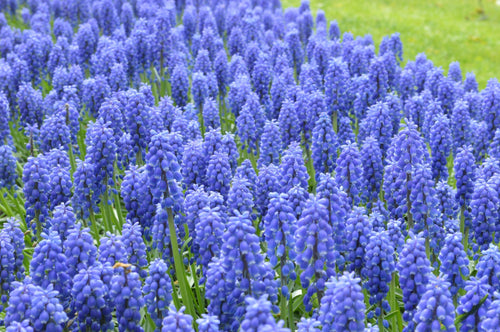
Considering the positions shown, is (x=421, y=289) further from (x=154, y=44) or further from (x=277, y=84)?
(x=154, y=44)

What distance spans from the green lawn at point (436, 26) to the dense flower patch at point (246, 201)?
29.3 ft

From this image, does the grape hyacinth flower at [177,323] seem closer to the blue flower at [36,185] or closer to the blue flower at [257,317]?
the blue flower at [257,317]

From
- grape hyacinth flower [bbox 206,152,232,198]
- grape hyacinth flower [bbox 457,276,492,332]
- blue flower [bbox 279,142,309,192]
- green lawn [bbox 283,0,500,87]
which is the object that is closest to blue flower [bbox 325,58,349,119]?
blue flower [bbox 279,142,309,192]

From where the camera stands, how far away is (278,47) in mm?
13398

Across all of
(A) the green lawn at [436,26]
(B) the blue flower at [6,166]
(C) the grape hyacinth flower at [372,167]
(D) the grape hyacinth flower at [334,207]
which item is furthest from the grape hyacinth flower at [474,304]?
(A) the green lawn at [436,26]

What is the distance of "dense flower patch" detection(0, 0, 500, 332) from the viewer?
5.33 meters

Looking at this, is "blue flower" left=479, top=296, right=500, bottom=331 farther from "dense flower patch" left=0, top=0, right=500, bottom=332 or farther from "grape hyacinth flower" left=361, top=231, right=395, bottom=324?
"grape hyacinth flower" left=361, top=231, right=395, bottom=324

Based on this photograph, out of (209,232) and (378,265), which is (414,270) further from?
(209,232)

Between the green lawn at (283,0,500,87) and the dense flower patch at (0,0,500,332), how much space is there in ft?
29.3

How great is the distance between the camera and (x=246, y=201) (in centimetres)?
675

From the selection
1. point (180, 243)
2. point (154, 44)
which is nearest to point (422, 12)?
point (154, 44)

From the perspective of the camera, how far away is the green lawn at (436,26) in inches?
850

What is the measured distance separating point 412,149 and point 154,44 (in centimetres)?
754

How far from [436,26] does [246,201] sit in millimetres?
21749
